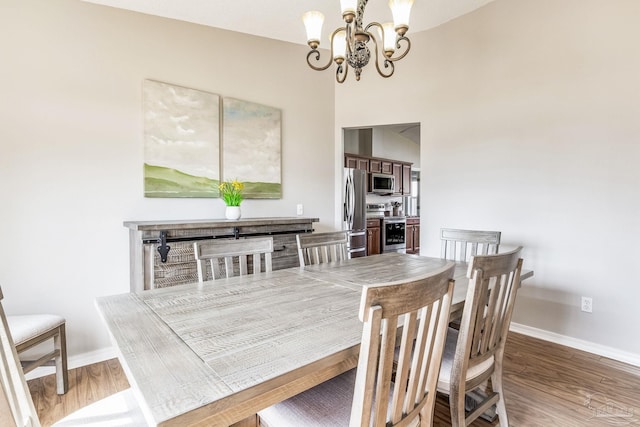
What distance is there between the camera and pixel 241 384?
2.54ft

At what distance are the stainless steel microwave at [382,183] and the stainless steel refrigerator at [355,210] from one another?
941mm

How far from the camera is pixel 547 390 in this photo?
209 centimetres

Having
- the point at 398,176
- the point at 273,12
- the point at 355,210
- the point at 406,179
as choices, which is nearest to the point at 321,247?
the point at 273,12

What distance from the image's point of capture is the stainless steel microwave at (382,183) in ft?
20.6

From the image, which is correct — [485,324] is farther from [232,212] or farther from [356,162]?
[356,162]

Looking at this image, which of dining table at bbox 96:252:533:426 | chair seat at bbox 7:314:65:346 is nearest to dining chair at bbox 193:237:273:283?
dining table at bbox 96:252:533:426

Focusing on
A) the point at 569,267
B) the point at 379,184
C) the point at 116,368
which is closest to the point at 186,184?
the point at 116,368

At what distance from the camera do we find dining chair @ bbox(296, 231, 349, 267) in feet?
7.32

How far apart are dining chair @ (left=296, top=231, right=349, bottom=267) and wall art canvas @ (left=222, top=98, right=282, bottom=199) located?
1.22 metres

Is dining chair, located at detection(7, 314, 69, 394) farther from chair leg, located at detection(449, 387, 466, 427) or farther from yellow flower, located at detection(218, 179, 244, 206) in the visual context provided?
chair leg, located at detection(449, 387, 466, 427)

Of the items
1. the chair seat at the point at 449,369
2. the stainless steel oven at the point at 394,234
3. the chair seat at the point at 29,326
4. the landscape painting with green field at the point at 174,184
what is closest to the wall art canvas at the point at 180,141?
the landscape painting with green field at the point at 174,184

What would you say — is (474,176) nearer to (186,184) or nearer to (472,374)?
(472,374)

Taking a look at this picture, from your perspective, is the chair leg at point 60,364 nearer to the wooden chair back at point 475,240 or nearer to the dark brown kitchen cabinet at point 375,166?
the wooden chair back at point 475,240

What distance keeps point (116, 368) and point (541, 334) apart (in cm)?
349
